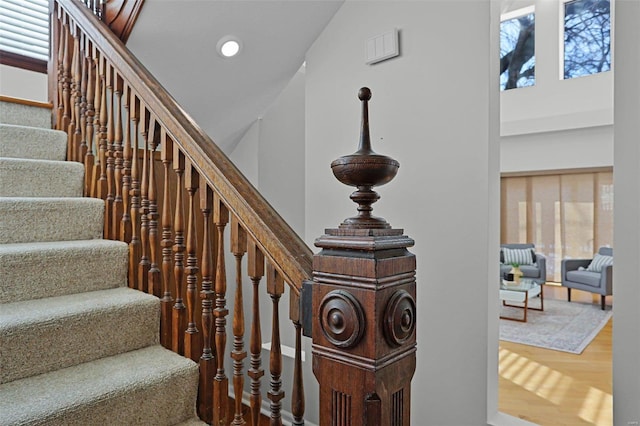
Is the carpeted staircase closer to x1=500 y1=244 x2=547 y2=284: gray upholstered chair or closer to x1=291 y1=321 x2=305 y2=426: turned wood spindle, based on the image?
x1=291 y1=321 x2=305 y2=426: turned wood spindle

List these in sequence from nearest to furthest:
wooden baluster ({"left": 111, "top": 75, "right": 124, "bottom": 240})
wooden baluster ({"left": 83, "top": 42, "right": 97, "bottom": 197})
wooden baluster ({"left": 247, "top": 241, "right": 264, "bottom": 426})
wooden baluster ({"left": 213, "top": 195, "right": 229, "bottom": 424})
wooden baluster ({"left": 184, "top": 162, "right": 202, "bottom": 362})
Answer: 1. wooden baluster ({"left": 247, "top": 241, "right": 264, "bottom": 426})
2. wooden baluster ({"left": 213, "top": 195, "right": 229, "bottom": 424})
3. wooden baluster ({"left": 184, "top": 162, "right": 202, "bottom": 362})
4. wooden baluster ({"left": 111, "top": 75, "right": 124, "bottom": 240})
5. wooden baluster ({"left": 83, "top": 42, "right": 97, "bottom": 197})

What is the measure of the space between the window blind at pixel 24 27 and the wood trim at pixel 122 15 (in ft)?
2.84

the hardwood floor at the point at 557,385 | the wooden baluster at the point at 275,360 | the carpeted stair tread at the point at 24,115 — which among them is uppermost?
the carpeted stair tread at the point at 24,115

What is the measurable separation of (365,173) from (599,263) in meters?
7.01

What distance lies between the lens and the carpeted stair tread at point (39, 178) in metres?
1.71

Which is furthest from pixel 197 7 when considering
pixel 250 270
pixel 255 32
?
pixel 250 270

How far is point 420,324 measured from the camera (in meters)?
2.05

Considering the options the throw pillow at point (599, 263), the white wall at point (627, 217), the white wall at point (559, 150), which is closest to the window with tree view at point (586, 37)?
the white wall at point (559, 150)

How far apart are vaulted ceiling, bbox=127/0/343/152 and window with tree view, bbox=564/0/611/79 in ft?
20.4

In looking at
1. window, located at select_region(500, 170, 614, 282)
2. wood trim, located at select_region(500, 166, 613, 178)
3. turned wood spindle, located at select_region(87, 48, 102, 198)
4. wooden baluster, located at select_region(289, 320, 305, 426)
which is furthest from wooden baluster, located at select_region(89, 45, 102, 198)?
window, located at select_region(500, 170, 614, 282)

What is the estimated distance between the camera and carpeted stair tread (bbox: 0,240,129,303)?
134 cm

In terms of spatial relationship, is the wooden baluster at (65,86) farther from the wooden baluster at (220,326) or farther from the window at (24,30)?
the wooden baluster at (220,326)

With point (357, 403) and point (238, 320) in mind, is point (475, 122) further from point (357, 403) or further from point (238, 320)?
point (357, 403)

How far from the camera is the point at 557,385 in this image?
3361 mm
